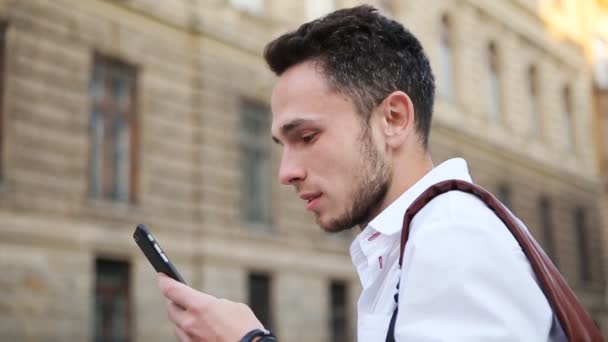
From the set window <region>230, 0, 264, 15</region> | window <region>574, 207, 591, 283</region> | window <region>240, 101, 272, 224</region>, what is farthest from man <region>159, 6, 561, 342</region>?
window <region>574, 207, 591, 283</region>

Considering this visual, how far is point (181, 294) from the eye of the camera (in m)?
1.55

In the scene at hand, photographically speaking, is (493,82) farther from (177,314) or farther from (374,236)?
(177,314)

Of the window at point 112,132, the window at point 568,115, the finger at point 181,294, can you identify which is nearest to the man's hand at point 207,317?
the finger at point 181,294

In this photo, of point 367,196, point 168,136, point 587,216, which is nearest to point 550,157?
point 587,216

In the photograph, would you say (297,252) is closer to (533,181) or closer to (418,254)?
(533,181)

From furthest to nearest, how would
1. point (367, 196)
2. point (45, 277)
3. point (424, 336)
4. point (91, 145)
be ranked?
point (91, 145) → point (45, 277) → point (367, 196) → point (424, 336)

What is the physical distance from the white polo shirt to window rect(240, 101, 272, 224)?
44.5 ft

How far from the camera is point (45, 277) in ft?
36.8

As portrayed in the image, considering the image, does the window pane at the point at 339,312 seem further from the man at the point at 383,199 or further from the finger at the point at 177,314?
the finger at the point at 177,314

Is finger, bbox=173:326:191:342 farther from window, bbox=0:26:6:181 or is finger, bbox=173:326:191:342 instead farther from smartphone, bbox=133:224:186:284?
window, bbox=0:26:6:181

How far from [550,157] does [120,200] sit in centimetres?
1676

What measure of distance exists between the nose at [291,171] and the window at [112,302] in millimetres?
10777

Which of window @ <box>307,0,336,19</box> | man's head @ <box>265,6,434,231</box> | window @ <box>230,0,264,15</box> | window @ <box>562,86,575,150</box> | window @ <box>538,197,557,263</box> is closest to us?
man's head @ <box>265,6,434,231</box>

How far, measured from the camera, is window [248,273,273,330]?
14641mm
